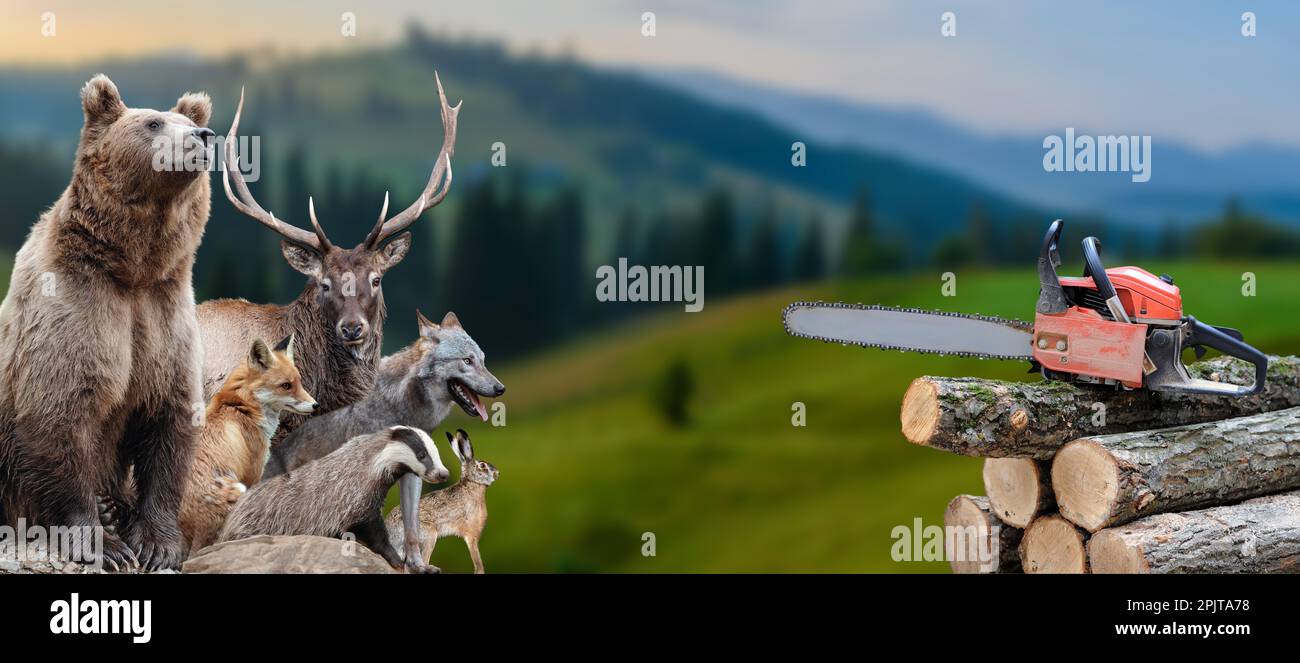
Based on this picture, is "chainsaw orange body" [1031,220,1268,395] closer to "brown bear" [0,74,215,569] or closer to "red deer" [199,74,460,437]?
"red deer" [199,74,460,437]

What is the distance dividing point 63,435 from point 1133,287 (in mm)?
5421

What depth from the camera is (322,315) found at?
254 inches

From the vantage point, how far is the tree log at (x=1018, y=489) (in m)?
6.33

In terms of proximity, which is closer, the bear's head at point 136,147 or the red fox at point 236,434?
the bear's head at point 136,147

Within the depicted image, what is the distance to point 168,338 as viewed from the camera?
19.4 feet

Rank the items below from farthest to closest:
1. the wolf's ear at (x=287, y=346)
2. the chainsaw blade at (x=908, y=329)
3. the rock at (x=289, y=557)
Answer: the wolf's ear at (x=287, y=346), the chainsaw blade at (x=908, y=329), the rock at (x=289, y=557)

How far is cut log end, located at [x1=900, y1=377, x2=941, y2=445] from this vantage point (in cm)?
591

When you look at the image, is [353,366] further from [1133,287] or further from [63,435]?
[1133,287]

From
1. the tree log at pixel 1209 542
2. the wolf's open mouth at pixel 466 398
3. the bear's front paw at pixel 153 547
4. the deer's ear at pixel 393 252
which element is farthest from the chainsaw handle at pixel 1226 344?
the bear's front paw at pixel 153 547

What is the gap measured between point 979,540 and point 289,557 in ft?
12.5

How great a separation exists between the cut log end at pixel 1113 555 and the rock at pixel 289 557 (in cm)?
362

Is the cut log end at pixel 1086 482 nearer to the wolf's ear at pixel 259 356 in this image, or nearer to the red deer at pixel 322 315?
the red deer at pixel 322 315

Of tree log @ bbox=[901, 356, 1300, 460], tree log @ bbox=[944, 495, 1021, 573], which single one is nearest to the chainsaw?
tree log @ bbox=[901, 356, 1300, 460]

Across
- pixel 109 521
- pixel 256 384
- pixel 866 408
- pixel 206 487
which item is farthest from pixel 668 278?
pixel 866 408
